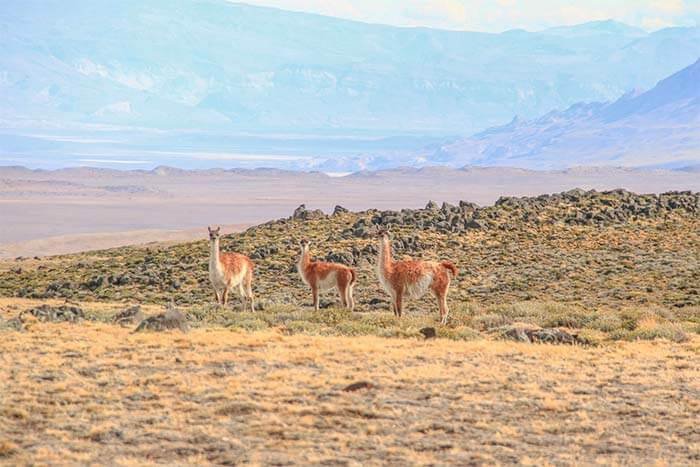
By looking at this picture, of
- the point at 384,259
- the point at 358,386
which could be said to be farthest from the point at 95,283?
the point at 358,386

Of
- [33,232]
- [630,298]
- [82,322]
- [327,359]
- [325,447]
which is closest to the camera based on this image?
[325,447]

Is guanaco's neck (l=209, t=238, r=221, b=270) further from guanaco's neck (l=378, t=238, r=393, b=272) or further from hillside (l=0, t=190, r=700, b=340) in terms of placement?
guanaco's neck (l=378, t=238, r=393, b=272)

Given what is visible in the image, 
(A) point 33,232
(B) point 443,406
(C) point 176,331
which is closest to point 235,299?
(C) point 176,331

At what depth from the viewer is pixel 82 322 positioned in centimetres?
2492

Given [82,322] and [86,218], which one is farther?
[86,218]

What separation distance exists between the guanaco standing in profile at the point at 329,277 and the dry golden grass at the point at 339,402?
600 cm

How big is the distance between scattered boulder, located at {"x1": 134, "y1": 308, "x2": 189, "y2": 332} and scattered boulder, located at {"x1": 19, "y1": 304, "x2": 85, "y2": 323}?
2962mm

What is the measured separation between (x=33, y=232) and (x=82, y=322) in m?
110

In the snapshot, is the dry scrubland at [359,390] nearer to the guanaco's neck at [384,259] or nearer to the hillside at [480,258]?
the guanaco's neck at [384,259]

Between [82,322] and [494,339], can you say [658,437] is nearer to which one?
[494,339]

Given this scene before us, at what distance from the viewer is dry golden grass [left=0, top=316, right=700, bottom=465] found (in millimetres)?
13289

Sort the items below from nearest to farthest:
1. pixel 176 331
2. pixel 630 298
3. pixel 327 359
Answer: pixel 327 359 < pixel 176 331 < pixel 630 298

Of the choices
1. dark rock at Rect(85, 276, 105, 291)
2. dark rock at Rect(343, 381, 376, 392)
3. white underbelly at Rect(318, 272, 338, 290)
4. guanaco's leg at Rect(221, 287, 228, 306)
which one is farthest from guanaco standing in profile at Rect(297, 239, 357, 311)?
dark rock at Rect(85, 276, 105, 291)

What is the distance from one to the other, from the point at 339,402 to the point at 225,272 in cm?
1244
